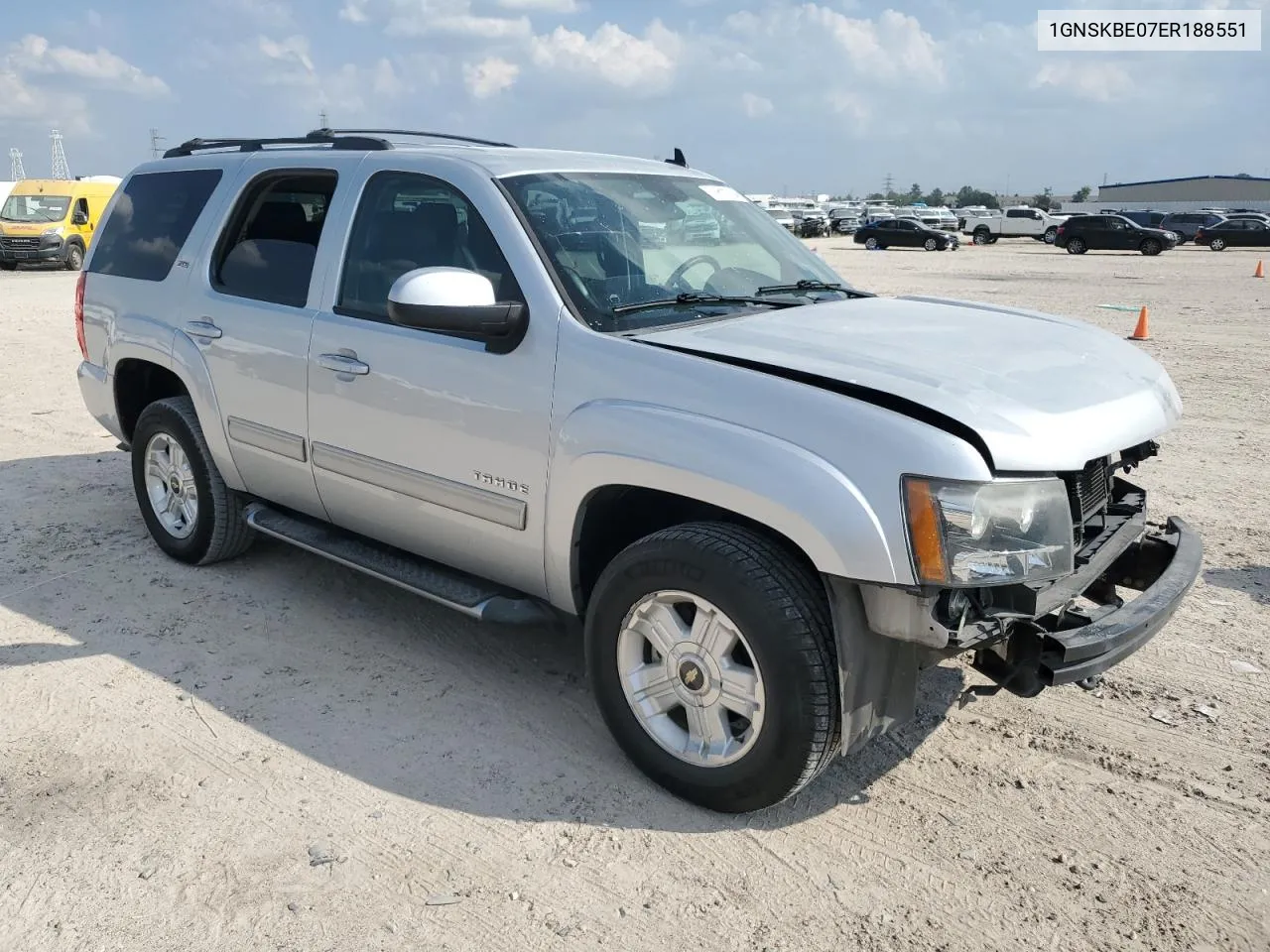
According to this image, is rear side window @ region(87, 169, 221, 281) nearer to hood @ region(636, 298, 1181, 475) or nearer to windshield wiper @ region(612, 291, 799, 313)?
windshield wiper @ region(612, 291, 799, 313)

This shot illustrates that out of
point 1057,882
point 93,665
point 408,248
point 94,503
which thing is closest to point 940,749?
point 1057,882

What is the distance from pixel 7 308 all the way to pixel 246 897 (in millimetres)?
17570

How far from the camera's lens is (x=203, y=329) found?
4.84m

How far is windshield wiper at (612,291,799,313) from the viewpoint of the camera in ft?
11.9

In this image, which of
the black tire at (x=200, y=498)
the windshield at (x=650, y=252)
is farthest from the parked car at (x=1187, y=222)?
the black tire at (x=200, y=498)

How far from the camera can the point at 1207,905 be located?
2.87 m

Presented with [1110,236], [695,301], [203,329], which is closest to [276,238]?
[203,329]

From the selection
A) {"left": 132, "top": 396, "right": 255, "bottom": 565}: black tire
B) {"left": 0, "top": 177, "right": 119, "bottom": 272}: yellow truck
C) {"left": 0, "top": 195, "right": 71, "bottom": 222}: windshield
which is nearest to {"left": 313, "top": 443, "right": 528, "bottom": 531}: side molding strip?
{"left": 132, "top": 396, "right": 255, "bottom": 565}: black tire

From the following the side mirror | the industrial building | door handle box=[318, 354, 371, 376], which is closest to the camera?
the side mirror

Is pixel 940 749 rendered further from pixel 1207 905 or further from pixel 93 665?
pixel 93 665

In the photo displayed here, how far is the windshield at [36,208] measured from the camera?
27781 mm

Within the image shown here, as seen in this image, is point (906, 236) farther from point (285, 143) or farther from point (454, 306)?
point (454, 306)

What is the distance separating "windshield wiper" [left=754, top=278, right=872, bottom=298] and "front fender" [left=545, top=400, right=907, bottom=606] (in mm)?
1065

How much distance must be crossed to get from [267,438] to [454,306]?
5.36 feet
